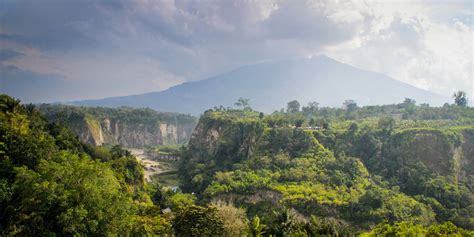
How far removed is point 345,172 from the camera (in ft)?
121

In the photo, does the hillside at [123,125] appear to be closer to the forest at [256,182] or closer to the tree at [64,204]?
the forest at [256,182]

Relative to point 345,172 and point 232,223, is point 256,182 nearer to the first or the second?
point 345,172

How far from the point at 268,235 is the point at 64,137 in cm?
2113

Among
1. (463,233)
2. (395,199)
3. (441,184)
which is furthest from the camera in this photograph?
(441,184)

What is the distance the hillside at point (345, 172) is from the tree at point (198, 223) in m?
3.68

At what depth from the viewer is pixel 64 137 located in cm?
3203

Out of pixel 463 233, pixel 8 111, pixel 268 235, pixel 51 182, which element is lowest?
pixel 268 235

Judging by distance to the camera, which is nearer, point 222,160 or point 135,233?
point 135,233

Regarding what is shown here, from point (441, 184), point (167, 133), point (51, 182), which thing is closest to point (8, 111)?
point (51, 182)

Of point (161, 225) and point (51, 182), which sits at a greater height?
point (51, 182)


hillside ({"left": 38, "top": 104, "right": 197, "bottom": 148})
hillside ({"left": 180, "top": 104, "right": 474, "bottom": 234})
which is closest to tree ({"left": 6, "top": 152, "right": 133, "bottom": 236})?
hillside ({"left": 180, "top": 104, "right": 474, "bottom": 234})

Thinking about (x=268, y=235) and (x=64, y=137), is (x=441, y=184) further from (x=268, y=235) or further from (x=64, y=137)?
(x=64, y=137)

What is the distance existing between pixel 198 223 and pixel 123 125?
78774mm

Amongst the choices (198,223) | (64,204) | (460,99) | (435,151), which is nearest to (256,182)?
(198,223)
